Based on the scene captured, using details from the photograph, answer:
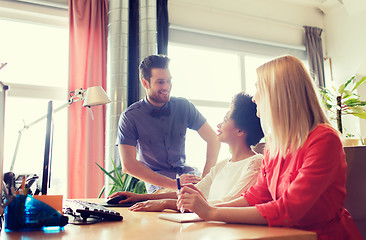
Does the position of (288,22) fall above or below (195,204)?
above

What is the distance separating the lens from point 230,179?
1549 millimetres

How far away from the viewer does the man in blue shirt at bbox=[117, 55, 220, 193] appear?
8.25ft

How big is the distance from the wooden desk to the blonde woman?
0.17ft

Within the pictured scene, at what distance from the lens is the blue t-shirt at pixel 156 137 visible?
2.53 meters

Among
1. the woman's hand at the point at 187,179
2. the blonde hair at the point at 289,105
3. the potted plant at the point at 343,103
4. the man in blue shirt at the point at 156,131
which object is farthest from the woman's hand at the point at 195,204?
the potted plant at the point at 343,103

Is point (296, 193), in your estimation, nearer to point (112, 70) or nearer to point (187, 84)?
point (112, 70)

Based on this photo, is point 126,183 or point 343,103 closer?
point 343,103

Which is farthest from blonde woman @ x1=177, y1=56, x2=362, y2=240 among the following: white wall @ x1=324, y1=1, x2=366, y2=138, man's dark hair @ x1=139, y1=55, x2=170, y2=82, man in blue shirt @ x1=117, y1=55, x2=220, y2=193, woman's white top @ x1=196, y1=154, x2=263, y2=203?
white wall @ x1=324, y1=1, x2=366, y2=138

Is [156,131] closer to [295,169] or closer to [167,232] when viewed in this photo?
[295,169]

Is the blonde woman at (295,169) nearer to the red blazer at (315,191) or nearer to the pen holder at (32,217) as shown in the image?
the red blazer at (315,191)

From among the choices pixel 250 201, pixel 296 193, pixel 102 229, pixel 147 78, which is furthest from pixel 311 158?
pixel 147 78

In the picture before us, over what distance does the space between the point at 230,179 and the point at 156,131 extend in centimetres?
112

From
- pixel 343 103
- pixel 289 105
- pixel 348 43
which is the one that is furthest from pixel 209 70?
pixel 289 105

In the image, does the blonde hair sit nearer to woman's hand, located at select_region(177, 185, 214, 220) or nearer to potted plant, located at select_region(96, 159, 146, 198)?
woman's hand, located at select_region(177, 185, 214, 220)
